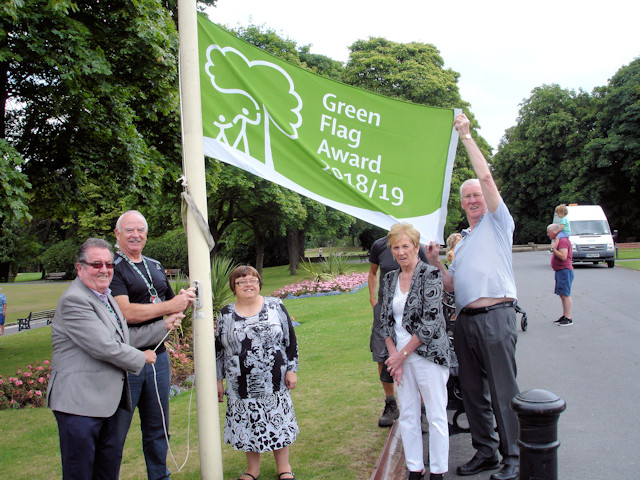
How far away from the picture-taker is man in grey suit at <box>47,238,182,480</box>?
10.5 feet

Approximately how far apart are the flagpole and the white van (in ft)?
79.0

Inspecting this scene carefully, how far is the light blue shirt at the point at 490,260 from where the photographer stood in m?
4.25

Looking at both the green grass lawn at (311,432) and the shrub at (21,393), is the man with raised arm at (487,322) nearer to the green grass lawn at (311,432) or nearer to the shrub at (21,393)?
the green grass lawn at (311,432)

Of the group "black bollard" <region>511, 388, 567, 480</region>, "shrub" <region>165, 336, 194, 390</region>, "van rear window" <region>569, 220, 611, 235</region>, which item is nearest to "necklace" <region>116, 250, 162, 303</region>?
"black bollard" <region>511, 388, 567, 480</region>

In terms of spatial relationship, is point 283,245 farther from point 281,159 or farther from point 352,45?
point 281,159

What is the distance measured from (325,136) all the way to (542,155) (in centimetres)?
5460

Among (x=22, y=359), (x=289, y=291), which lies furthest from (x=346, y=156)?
(x=289, y=291)

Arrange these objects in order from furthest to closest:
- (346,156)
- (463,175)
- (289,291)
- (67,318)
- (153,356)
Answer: (463,175) → (289,291) → (346,156) → (153,356) → (67,318)

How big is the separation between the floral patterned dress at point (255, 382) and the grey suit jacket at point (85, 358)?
98cm

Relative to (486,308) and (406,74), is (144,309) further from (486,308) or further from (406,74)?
(406,74)

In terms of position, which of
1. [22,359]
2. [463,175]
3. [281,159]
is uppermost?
[463,175]

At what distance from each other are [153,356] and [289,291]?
1889 centimetres

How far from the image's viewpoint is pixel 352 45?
1690 inches

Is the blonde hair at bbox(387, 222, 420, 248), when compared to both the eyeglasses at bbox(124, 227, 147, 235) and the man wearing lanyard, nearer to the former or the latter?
the man wearing lanyard
